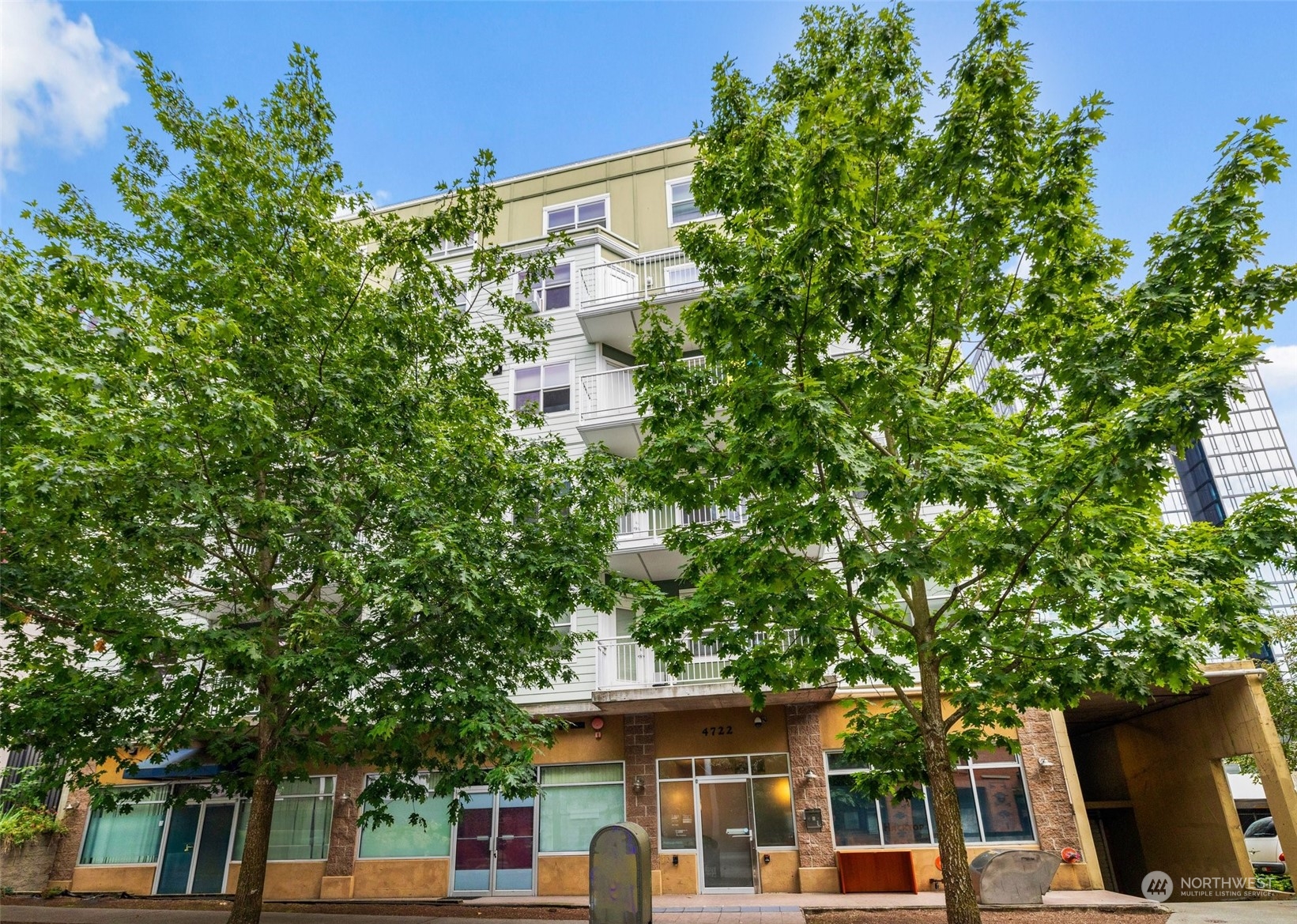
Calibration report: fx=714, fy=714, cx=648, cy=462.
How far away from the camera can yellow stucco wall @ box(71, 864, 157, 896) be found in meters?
16.3

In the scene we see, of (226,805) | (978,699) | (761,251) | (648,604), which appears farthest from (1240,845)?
(226,805)

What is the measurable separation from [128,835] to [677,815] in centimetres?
1311

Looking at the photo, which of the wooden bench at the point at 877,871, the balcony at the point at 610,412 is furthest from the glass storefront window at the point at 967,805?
the balcony at the point at 610,412

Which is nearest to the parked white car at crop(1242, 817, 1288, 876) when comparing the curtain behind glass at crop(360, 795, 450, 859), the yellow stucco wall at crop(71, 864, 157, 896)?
the curtain behind glass at crop(360, 795, 450, 859)

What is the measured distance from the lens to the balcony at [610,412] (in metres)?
17.1

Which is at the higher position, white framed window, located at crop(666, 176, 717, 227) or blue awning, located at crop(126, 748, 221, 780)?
white framed window, located at crop(666, 176, 717, 227)

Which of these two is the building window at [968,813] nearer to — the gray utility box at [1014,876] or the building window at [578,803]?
the gray utility box at [1014,876]

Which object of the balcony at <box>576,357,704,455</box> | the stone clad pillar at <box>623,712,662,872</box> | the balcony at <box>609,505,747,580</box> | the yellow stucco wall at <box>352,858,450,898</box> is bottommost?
the yellow stucco wall at <box>352,858,450,898</box>

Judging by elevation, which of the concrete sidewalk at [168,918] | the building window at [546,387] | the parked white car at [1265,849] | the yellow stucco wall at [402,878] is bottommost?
the parked white car at [1265,849]

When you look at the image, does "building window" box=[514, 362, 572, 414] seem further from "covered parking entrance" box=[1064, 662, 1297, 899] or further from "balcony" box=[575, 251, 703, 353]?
"covered parking entrance" box=[1064, 662, 1297, 899]

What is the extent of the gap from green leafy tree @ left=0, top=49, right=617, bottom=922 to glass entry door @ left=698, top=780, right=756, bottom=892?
582 cm

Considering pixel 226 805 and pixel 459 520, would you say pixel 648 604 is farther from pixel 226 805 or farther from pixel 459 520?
pixel 226 805

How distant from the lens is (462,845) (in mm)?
14922

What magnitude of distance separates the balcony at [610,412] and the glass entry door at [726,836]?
25.6 ft
